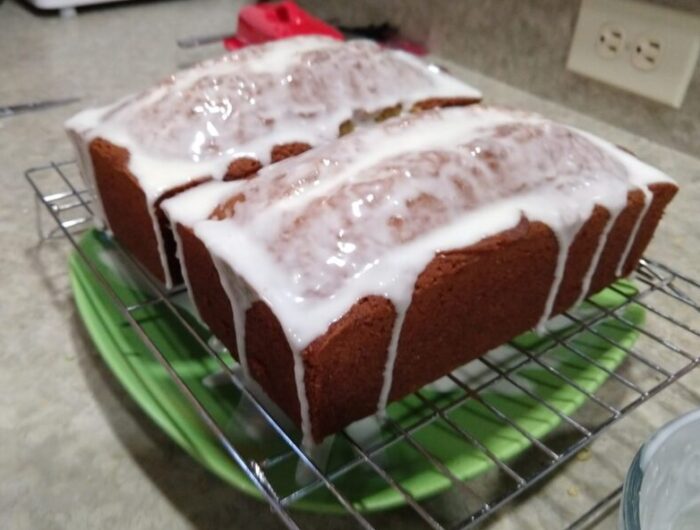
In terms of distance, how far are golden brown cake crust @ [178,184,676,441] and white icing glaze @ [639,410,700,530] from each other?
7.8 inches

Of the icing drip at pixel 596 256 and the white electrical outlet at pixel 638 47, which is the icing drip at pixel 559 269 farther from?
the white electrical outlet at pixel 638 47

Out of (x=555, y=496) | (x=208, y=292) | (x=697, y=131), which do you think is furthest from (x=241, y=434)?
(x=697, y=131)

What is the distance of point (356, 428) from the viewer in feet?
2.00

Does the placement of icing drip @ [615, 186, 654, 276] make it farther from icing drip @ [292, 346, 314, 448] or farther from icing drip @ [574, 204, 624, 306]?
icing drip @ [292, 346, 314, 448]

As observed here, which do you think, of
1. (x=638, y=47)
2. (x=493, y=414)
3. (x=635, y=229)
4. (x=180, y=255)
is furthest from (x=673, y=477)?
(x=638, y=47)

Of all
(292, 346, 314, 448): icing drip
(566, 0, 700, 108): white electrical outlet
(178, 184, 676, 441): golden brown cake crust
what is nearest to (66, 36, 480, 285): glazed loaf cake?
(178, 184, 676, 441): golden brown cake crust

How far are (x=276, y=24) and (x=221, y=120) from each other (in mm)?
693

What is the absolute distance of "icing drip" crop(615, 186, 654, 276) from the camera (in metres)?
0.69

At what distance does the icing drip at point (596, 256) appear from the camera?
0.66m

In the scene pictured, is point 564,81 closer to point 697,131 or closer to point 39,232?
point 697,131

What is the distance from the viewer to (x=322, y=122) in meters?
0.80

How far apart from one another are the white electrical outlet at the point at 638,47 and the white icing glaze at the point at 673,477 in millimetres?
709

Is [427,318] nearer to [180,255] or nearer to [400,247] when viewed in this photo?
[400,247]

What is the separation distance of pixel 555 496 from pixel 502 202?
27 centimetres
